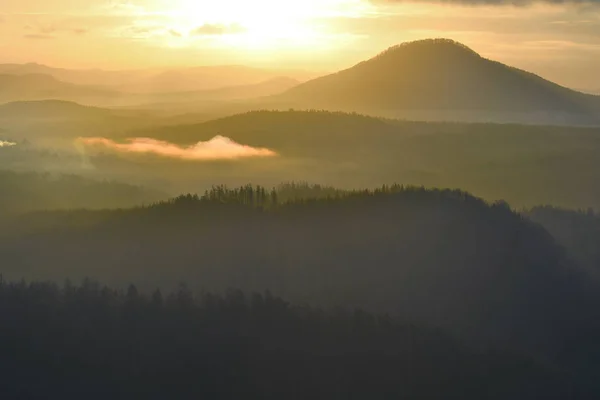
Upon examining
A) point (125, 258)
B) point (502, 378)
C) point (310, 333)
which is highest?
point (125, 258)

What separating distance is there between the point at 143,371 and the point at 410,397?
2234 inches

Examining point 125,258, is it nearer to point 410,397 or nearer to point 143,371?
point 143,371

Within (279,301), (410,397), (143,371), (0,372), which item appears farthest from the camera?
(279,301)

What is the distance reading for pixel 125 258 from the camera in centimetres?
19975

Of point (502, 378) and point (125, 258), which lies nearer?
point (502, 378)

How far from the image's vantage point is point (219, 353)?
548 feet

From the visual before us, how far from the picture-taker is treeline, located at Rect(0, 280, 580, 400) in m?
156

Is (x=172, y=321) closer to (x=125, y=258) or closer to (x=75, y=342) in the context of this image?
(x=75, y=342)

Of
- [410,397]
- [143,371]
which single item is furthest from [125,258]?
[410,397]

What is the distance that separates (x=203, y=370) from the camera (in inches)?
6339

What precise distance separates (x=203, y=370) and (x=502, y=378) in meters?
71.2

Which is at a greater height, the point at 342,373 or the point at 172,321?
the point at 172,321

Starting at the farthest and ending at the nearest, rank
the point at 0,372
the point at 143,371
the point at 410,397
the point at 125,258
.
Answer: the point at 125,258 < the point at 410,397 < the point at 143,371 < the point at 0,372

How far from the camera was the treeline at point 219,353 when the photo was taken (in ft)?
511
